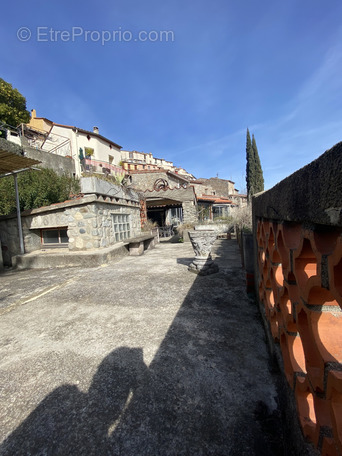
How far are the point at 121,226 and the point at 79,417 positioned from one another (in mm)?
7378

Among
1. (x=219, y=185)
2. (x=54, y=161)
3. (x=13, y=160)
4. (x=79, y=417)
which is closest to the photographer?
(x=79, y=417)

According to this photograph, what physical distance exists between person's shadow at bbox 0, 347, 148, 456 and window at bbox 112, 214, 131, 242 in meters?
6.48

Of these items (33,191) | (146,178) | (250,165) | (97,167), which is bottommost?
(33,191)

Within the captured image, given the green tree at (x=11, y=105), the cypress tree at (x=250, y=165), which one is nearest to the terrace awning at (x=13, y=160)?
the green tree at (x=11, y=105)

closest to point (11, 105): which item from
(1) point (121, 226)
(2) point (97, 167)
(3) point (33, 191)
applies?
(2) point (97, 167)

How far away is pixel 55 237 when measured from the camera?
7.25 metres

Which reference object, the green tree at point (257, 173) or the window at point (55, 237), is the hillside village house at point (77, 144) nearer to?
the window at point (55, 237)

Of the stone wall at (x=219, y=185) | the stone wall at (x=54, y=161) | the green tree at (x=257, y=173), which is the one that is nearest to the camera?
the stone wall at (x=54, y=161)

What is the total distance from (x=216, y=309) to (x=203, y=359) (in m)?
1.06

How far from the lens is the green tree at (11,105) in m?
19.5

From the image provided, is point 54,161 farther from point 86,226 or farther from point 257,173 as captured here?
point 257,173

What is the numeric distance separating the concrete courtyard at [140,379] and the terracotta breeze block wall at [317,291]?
0.48m

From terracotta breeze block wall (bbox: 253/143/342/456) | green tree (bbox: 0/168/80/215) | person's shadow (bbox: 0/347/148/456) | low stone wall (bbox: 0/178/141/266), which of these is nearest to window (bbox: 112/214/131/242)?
low stone wall (bbox: 0/178/141/266)

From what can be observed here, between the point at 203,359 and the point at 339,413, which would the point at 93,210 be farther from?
the point at 339,413
